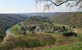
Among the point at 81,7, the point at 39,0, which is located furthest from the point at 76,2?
the point at 39,0

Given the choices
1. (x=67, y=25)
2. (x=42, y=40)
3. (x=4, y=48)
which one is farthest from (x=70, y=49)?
(x=67, y=25)

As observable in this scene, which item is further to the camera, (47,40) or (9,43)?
(47,40)

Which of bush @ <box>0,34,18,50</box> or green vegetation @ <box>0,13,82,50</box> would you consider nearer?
green vegetation @ <box>0,13,82,50</box>

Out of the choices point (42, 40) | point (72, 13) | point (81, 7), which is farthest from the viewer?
point (42, 40)

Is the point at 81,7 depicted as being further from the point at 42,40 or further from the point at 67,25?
the point at 67,25

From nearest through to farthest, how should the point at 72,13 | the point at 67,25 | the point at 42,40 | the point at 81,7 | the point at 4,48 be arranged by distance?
the point at 81,7, the point at 72,13, the point at 4,48, the point at 42,40, the point at 67,25

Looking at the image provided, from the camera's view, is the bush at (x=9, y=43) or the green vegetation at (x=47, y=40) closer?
the green vegetation at (x=47, y=40)

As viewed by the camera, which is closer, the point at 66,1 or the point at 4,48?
the point at 66,1

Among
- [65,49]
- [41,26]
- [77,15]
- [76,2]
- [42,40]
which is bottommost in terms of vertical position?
[41,26]

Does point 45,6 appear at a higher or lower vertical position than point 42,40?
higher

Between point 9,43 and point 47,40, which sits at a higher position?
point 9,43
